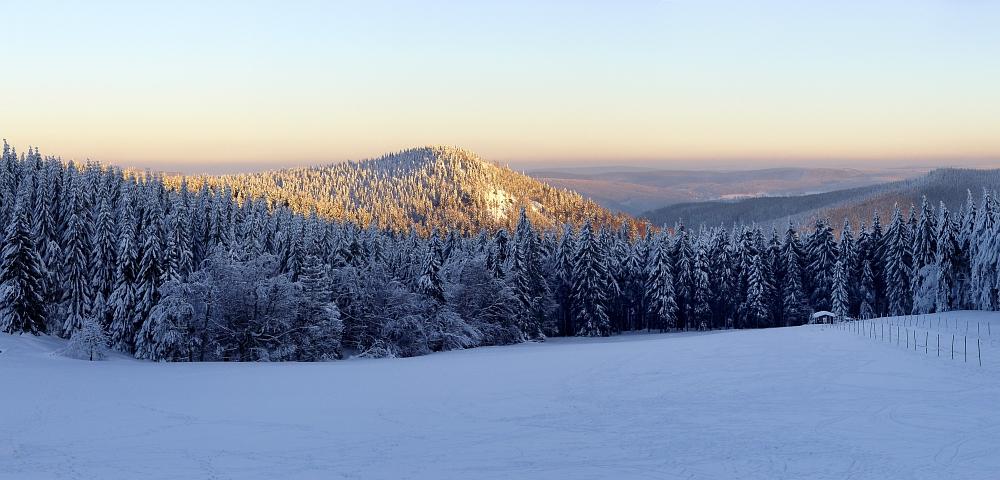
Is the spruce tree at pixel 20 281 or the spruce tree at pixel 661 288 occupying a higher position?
the spruce tree at pixel 20 281

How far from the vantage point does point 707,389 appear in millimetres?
36031

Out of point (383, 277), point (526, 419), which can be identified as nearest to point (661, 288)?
point (383, 277)

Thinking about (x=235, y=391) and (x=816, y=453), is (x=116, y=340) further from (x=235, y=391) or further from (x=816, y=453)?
(x=816, y=453)

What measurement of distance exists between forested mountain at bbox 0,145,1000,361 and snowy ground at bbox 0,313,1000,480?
1562cm

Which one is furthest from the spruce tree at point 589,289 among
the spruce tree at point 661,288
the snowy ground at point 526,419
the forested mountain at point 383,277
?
the snowy ground at point 526,419

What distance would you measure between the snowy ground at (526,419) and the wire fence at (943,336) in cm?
105

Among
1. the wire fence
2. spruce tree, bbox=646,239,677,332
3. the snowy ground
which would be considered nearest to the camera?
the snowy ground

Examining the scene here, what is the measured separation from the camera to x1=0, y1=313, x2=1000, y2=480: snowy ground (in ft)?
75.6

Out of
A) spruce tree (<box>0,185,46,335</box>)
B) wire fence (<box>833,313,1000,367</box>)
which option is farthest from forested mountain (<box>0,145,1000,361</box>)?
wire fence (<box>833,313,1000,367</box>)

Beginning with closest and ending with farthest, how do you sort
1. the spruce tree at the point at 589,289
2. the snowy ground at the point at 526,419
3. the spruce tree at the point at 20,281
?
the snowy ground at the point at 526,419 → the spruce tree at the point at 20,281 → the spruce tree at the point at 589,289

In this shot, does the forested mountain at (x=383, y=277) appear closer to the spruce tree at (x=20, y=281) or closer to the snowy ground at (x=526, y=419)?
the spruce tree at (x=20, y=281)

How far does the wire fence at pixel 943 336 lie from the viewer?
4203 cm

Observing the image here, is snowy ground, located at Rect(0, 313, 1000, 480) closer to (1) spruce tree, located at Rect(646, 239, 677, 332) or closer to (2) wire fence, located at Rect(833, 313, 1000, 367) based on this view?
(2) wire fence, located at Rect(833, 313, 1000, 367)

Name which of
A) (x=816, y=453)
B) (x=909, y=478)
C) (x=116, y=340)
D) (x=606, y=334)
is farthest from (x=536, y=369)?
(x=606, y=334)
